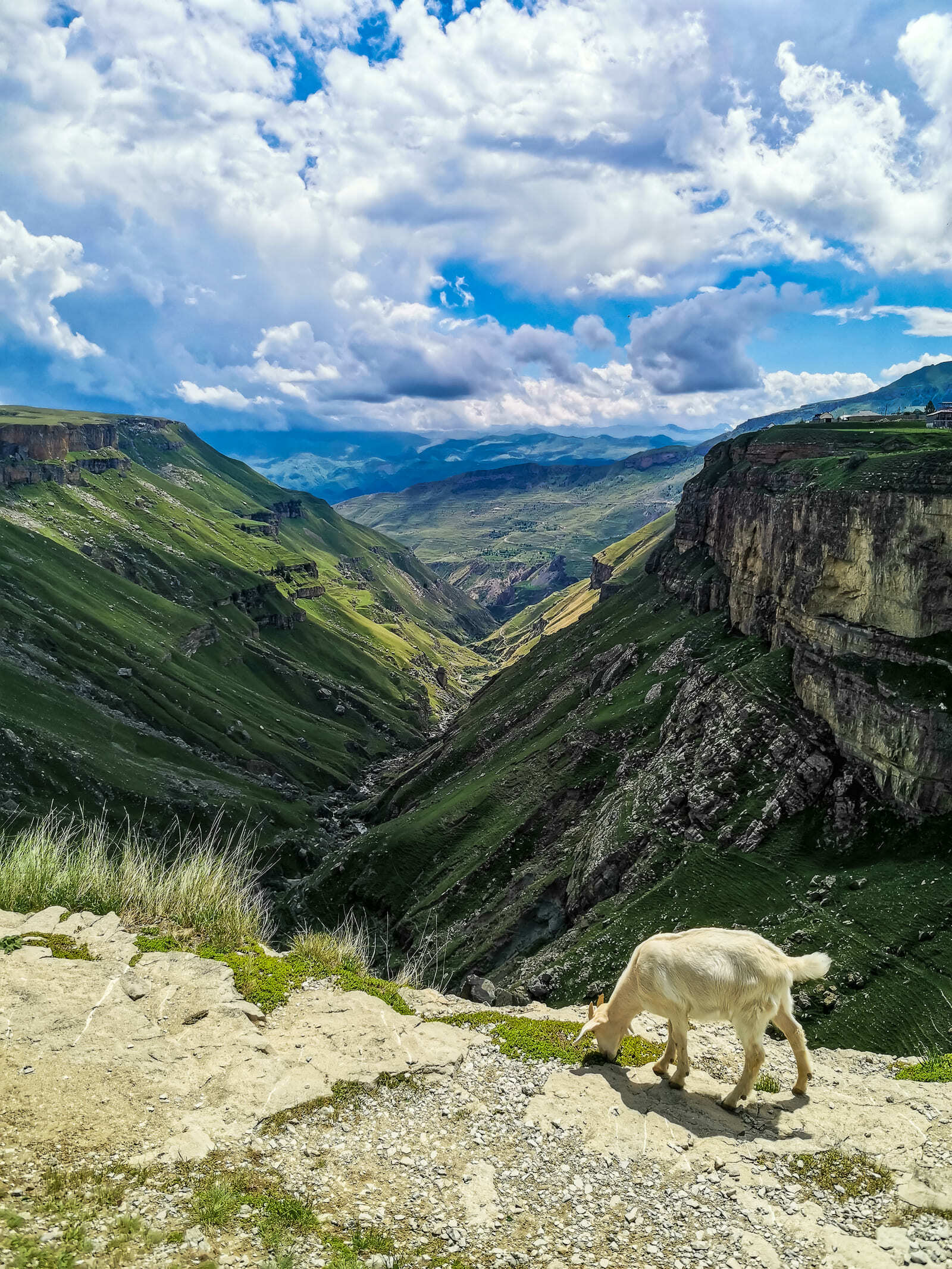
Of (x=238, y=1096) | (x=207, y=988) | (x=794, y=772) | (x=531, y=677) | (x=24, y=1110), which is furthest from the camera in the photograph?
(x=531, y=677)

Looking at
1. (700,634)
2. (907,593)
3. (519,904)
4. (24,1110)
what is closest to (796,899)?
(907,593)

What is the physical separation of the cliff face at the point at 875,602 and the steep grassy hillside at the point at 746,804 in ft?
0.92

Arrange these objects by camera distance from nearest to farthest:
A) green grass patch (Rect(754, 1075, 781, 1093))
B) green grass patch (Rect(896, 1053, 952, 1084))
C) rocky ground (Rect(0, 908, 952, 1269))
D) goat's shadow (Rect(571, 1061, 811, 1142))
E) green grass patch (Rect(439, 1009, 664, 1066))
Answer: rocky ground (Rect(0, 908, 952, 1269))
goat's shadow (Rect(571, 1061, 811, 1142))
green grass patch (Rect(754, 1075, 781, 1093))
green grass patch (Rect(896, 1053, 952, 1084))
green grass patch (Rect(439, 1009, 664, 1066))

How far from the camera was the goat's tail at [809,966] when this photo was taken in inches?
617

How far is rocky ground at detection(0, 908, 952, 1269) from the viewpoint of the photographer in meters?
12.0

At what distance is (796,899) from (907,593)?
30.6 metres

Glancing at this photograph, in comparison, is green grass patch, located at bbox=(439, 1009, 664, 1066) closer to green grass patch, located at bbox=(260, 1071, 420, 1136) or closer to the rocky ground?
the rocky ground

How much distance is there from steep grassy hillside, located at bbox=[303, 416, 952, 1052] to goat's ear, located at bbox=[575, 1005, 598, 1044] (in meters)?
31.8

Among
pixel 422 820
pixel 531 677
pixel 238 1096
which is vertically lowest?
pixel 422 820

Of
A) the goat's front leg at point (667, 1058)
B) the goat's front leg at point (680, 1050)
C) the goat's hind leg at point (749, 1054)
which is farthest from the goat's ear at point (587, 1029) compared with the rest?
the goat's hind leg at point (749, 1054)

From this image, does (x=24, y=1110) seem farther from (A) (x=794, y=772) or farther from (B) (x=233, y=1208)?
(A) (x=794, y=772)

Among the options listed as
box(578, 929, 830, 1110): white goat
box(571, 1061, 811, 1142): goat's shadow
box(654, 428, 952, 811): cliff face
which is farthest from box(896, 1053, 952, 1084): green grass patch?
box(654, 428, 952, 811): cliff face

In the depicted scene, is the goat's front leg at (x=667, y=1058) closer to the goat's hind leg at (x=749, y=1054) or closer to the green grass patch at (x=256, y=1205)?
the goat's hind leg at (x=749, y=1054)

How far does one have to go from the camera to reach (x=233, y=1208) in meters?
12.4
